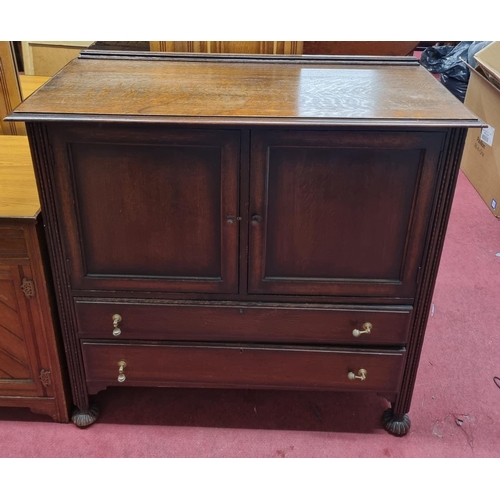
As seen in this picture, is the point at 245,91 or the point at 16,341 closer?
the point at 245,91

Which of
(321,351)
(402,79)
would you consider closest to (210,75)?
(402,79)

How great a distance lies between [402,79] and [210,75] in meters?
0.50

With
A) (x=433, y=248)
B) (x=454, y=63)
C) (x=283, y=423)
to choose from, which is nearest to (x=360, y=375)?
(x=283, y=423)

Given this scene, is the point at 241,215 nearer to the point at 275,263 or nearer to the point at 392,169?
the point at 275,263

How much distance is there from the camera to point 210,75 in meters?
1.40

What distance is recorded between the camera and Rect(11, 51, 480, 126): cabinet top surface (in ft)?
3.69

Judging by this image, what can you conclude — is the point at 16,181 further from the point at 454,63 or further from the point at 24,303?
the point at 454,63

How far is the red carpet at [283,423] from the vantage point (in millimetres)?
1503

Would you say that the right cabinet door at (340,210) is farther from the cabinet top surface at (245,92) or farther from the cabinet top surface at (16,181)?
the cabinet top surface at (16,181)

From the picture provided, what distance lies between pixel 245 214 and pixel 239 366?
0.46 m

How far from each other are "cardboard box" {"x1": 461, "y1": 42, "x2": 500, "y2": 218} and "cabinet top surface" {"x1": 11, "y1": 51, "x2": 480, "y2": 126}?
1354mm

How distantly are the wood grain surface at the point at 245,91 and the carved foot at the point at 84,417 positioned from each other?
872 millimetres

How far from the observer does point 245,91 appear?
128cm

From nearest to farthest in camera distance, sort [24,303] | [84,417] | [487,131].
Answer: [24,303]
[84,417]
[487,131]
